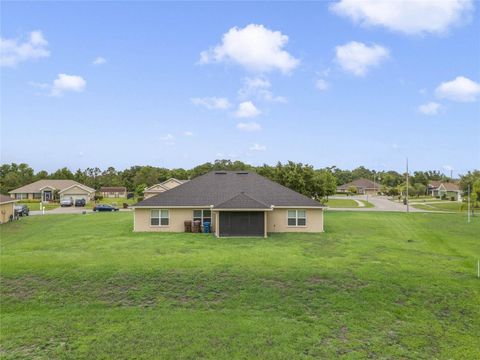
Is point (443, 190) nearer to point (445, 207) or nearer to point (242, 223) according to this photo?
point (445, 207)

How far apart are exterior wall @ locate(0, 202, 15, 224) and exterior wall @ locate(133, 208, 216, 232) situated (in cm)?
1545

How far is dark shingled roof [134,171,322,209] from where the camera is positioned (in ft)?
87.5

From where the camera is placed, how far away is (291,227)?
2686 centimetres

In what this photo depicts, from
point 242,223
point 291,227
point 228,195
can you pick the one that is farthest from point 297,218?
point 228,195

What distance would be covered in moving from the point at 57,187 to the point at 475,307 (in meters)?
74.9

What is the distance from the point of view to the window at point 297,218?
88.2ft

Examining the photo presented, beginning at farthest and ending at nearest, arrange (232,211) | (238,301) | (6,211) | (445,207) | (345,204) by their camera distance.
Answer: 1. (345,204)
2. (445,207)
3. (6,211)
4. (232,211)
5. (238,301)

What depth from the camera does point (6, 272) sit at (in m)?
15.0

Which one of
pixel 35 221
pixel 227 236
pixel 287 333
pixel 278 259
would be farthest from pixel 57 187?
pixel 287 333

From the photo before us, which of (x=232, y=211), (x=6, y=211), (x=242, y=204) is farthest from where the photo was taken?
(x=6, y=211)

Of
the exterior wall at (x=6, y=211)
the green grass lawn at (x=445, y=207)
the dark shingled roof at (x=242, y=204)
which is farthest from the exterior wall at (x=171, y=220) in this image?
the green grass lawn at (x=445, y=207)

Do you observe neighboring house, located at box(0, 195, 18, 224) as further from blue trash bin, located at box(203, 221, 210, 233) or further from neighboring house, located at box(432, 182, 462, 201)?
neighboring house, located at box(432, 182, 462, 201)

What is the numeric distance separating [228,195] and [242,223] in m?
4.05

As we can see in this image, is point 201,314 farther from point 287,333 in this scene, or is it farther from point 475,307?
point 475,307
